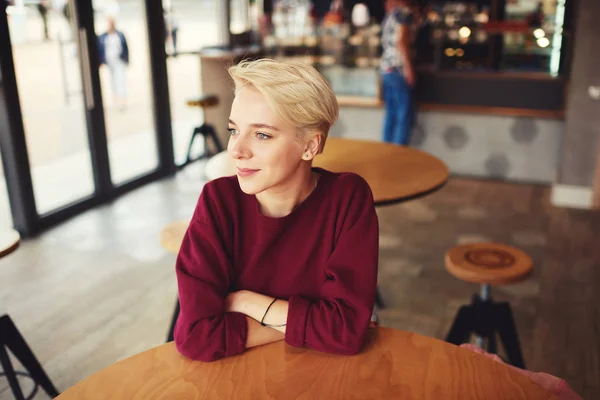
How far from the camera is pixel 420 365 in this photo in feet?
3.63

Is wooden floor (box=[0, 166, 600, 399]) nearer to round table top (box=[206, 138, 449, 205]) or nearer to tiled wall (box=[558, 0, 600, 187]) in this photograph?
tiled wall (box=[558, 0, 600, 187])

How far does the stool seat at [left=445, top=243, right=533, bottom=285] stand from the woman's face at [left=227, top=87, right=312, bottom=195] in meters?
1.24

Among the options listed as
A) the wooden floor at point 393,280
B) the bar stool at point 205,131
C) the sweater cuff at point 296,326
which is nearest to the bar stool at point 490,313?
the wooden floor at point 393,280

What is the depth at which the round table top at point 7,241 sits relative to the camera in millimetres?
1890

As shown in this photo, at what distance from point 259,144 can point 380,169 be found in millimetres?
1417

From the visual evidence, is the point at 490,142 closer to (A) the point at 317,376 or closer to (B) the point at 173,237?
(B) the point at 173,237

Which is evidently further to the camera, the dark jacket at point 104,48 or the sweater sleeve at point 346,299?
the dark jacket at point 104,48

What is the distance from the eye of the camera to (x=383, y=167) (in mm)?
2553

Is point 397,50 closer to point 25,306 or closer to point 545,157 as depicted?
point 545,157

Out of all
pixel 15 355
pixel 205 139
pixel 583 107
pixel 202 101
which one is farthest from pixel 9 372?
pixel 583 107

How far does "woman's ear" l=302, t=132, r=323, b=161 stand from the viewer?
3.97ft

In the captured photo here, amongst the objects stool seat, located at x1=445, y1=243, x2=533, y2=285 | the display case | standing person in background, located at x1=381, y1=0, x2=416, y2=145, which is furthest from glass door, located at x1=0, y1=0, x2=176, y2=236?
stool seat, located at x1=445, y1=243, x2=533, y2=285

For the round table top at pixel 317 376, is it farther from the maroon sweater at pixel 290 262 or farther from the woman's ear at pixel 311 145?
the woman's ear at pixel 311 145

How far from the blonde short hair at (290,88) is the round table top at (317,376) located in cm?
47
